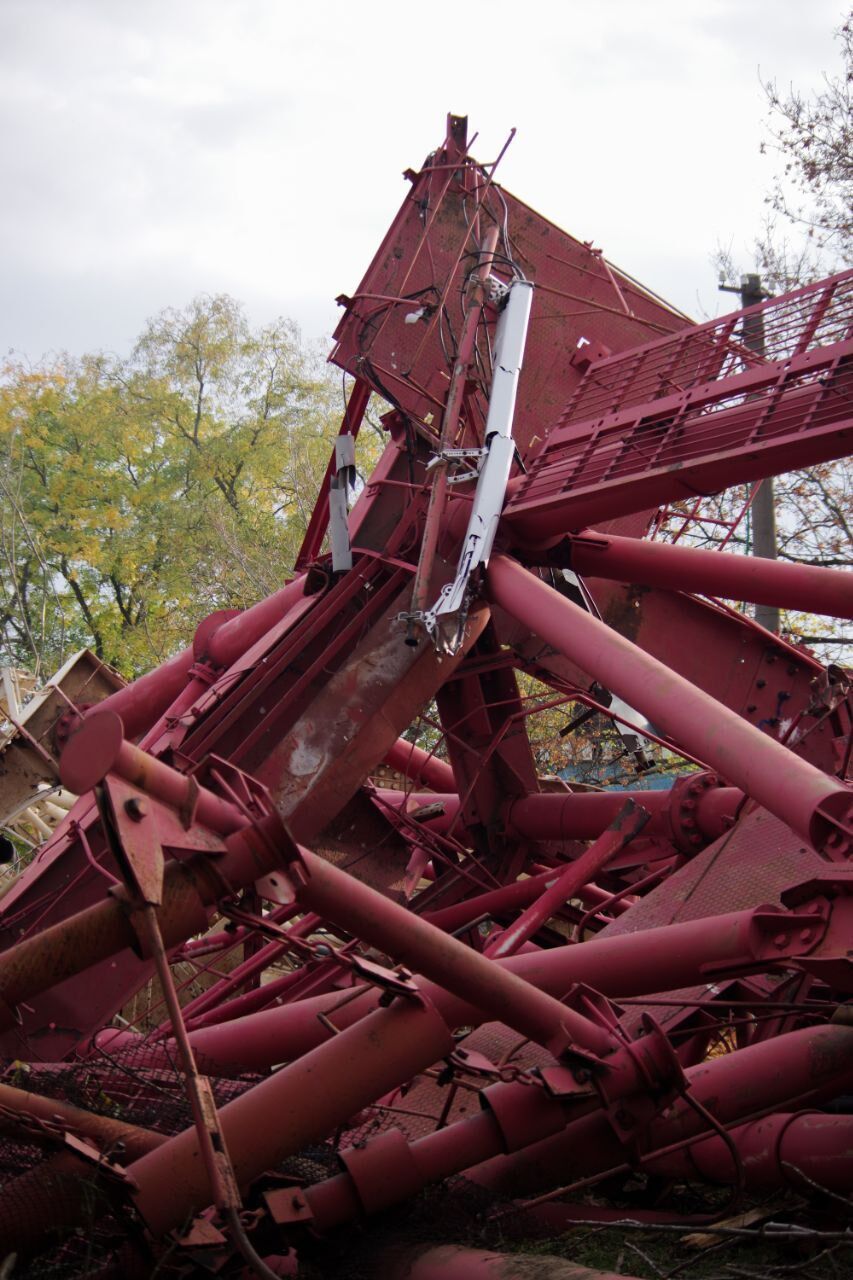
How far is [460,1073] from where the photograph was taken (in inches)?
196

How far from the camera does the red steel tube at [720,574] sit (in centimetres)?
695

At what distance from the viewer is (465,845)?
9695 millimetres

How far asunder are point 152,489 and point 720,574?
26213 millimetres

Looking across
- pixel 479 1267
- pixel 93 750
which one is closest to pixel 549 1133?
pixel 479 1267

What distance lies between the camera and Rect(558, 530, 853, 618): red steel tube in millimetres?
6945

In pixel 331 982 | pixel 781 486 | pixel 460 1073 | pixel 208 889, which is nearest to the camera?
pixel 208 889

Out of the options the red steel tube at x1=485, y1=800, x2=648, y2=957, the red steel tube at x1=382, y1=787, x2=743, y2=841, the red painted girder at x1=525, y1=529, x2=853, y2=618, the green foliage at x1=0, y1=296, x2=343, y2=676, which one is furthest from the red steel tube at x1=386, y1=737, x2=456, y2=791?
the green foliage at x1=0, y1=296, x2=343, y2=676

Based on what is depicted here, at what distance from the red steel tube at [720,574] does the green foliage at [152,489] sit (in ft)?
62.6

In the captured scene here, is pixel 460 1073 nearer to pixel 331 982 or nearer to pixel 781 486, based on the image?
pixel 331 982

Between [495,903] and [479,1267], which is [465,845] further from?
[479,1267]

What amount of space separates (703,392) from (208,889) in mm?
4411

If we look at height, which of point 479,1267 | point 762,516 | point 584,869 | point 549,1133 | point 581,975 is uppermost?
point 762,516

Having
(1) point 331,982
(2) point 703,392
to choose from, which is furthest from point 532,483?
(1) point 331,982

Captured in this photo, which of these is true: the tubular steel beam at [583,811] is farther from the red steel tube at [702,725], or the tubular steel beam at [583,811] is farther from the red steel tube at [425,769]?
the red steel tube at [702,725]
